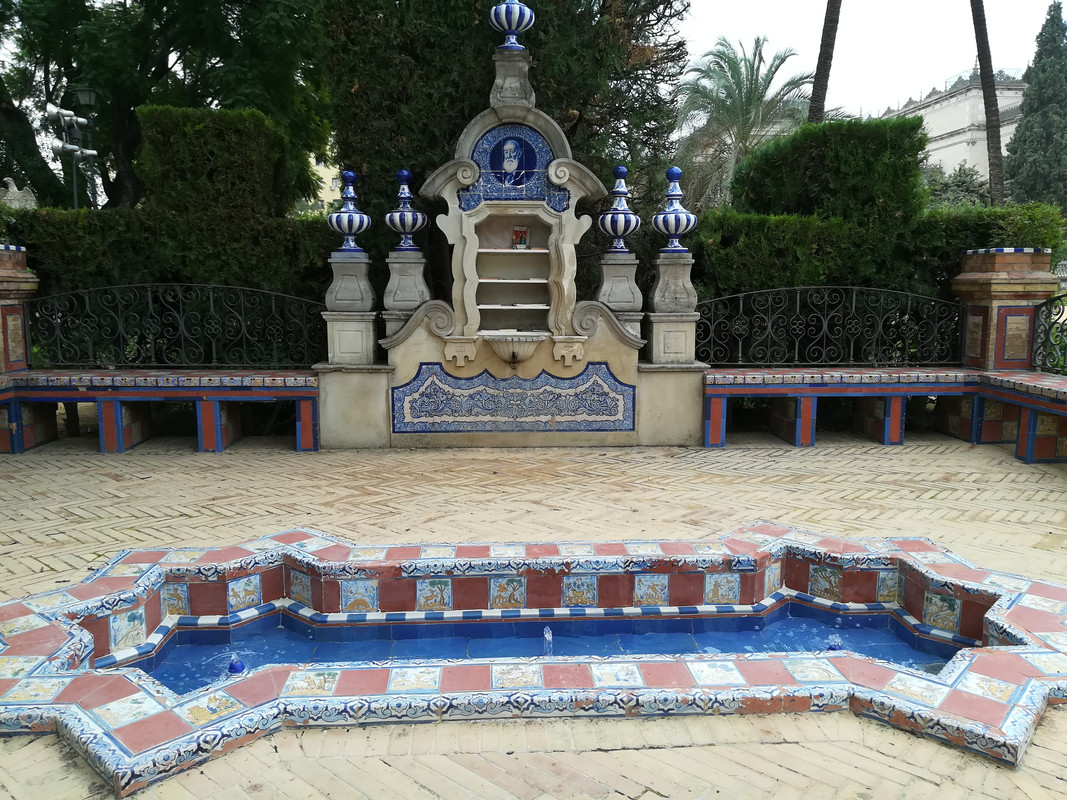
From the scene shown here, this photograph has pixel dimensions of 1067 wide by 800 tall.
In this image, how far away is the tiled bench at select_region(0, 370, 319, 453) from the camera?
877cm

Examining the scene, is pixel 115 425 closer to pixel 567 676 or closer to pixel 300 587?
pixel 300 587

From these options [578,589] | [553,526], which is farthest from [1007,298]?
[578,589]

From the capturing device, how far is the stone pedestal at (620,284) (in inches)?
360

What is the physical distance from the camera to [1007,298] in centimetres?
933

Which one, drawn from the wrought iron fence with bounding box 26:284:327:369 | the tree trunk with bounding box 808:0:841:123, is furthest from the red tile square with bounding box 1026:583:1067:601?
the tree trunk with bounding box 808:0:841:123

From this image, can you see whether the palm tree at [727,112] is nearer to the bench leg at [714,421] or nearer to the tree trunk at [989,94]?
the tree trunk at [989,94]

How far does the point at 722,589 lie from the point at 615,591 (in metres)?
0.69

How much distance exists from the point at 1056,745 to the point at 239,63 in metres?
14.6

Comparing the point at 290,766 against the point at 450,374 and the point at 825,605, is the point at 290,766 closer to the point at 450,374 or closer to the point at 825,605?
the point at 825,605

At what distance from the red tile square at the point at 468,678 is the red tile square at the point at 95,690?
4.38ft

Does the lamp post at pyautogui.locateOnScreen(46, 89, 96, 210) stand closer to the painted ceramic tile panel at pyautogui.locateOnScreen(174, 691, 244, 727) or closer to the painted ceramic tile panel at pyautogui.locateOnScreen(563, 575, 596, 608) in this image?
the painted ceramic tile panel at pyautogui.locateOnScreen(563, 575, 596, 608)

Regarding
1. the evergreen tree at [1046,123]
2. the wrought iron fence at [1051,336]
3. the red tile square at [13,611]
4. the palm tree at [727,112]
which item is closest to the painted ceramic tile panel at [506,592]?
the red tile square at [13,611]

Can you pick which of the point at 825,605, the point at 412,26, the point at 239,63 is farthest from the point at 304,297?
the point at 825,605

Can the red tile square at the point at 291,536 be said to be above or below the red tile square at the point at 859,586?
above
